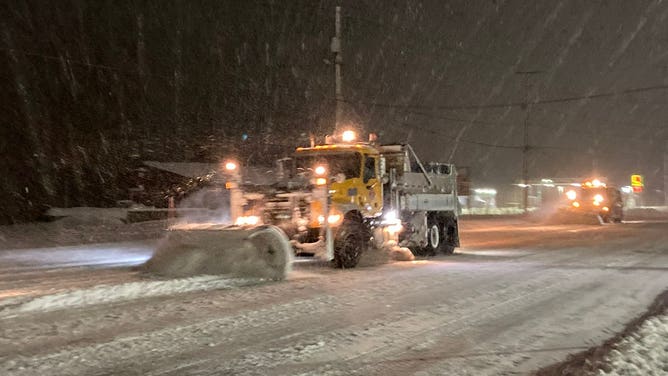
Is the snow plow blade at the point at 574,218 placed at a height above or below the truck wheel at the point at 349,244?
above

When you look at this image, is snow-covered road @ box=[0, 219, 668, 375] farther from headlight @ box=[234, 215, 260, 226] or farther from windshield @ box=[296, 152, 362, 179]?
windshield @ box=[296, 152, 362, 179]

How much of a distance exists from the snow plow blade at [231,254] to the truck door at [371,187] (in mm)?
3126

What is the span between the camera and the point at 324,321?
330 inches

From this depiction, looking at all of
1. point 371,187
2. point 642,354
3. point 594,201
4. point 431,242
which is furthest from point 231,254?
point 594,201

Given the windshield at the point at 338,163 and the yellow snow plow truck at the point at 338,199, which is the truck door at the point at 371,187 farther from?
the windshield at the point at 338,163

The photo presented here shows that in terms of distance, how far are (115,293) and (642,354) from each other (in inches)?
297

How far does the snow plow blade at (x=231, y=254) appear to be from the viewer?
12.1m

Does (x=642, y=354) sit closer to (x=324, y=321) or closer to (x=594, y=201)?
(x=324, y=321)

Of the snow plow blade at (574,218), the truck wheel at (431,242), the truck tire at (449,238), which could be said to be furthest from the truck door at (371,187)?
the snow plow blade at (574,218)

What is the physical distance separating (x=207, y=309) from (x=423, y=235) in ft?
31.1

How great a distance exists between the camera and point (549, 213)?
38219 mm

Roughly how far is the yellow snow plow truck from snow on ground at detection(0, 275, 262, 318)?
109 centimetres

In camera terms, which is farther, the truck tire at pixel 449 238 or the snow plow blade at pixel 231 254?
the truck tire at pixel 449 238

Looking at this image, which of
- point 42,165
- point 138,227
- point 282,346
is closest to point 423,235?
point 282,346
